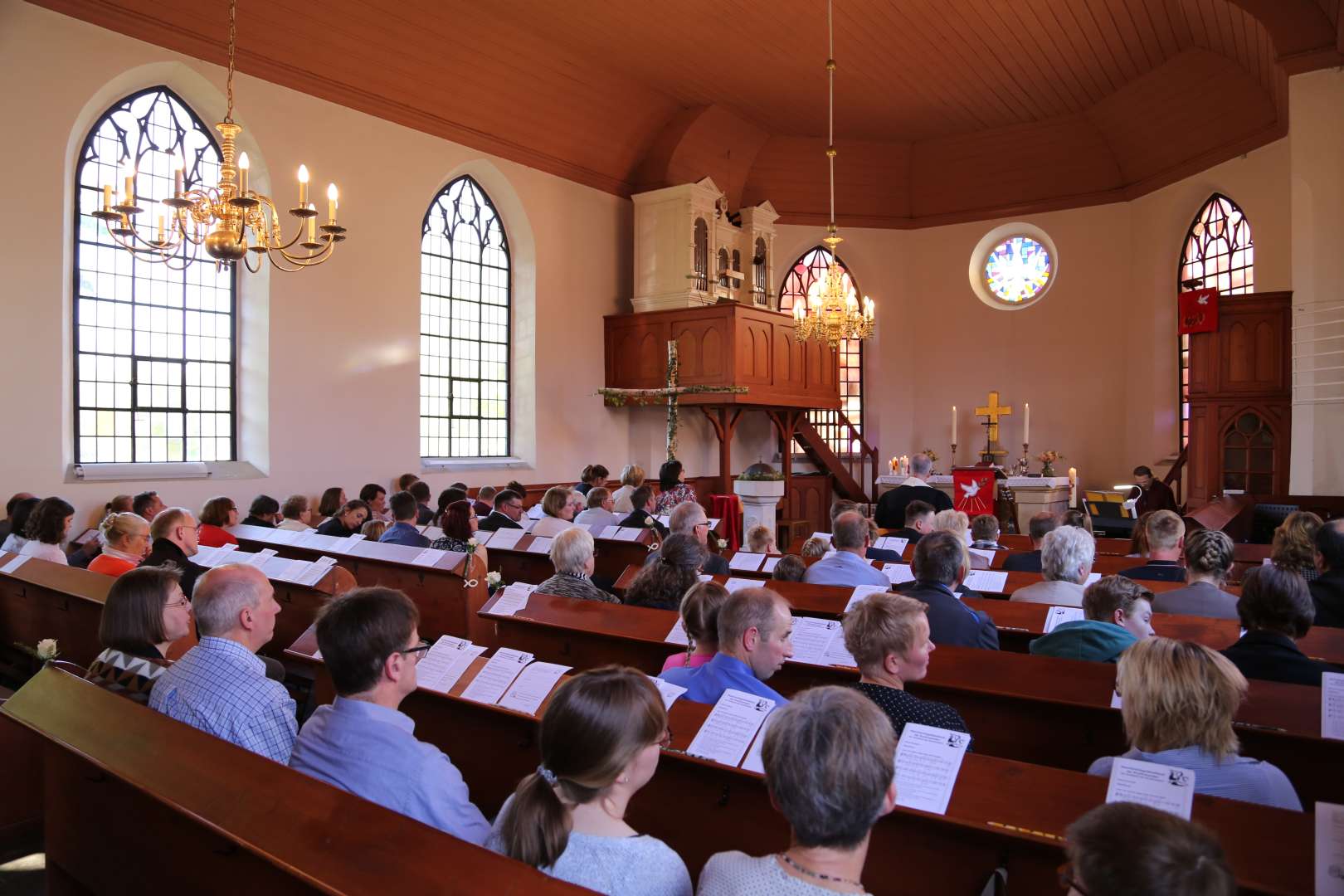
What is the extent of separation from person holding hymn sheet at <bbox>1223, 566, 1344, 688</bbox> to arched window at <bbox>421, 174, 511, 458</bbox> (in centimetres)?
956

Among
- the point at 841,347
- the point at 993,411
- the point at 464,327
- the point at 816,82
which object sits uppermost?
the point at 816,82

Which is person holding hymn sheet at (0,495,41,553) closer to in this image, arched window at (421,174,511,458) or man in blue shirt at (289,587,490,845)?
man in blue shirt at (289,587,490,845)

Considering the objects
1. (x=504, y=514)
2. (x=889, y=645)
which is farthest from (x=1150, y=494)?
(x=889, y=645)


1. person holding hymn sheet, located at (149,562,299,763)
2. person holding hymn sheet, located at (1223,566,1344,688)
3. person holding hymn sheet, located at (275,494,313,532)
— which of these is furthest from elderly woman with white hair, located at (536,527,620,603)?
person holding hymn sheet, located at (275,494,313,532)

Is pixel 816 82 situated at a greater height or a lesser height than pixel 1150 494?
greater

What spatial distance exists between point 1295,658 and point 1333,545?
5.77ft

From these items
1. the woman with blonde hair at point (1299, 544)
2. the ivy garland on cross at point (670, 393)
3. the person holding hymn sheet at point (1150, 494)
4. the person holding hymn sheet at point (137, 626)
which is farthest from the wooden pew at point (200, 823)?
the person holding hymn sheet at point (1150, 494)

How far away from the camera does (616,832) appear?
1.70m

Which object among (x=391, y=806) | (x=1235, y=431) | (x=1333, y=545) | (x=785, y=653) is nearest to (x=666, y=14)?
(x=1235, y=431)

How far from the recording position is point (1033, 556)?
18.6ft

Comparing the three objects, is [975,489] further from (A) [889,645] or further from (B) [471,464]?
(A) [889,645]

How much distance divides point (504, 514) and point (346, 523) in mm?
1246

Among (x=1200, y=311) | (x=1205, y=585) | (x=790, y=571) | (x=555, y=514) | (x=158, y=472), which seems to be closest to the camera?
(x=1205, y=585)

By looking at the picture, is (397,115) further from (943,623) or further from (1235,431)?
(1235,431)
